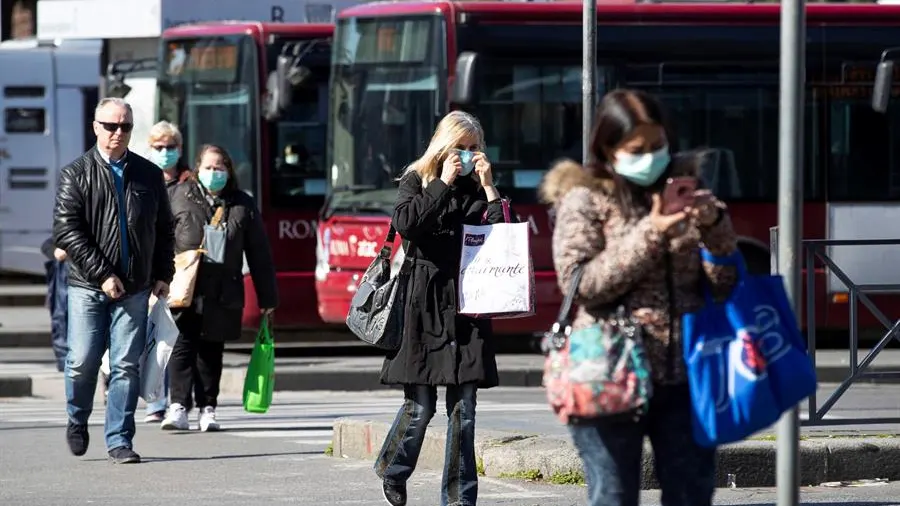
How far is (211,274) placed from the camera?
10.4m

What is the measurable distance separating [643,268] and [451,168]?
2.43 metres

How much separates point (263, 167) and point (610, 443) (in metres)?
12.6

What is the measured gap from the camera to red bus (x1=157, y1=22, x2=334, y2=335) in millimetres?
16703

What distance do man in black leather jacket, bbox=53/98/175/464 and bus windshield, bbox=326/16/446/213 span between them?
6718 millimetres

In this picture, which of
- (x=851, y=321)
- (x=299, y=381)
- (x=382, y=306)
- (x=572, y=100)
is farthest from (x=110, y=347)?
(x=572, y=100)

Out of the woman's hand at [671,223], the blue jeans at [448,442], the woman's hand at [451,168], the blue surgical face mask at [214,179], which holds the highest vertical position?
the blue surgical face mask at [214,179]

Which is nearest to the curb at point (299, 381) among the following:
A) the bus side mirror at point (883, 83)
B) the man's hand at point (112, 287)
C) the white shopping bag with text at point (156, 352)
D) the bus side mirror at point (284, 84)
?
the bus side mirror at point (284, 84)

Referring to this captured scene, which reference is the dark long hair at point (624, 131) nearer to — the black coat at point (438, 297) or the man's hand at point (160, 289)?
the black coat at point (438, 297)

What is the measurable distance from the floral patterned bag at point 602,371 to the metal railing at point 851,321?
3.79 m

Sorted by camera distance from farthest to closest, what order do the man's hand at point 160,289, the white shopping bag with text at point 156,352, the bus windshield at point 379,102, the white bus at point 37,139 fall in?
the white bus at point 37,139, the bus windshield at point 379,102, the white shopping bag with text at point 156,352, the man's hand at point 160,289

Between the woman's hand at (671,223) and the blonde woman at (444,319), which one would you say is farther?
the blonde woman at (444,319)

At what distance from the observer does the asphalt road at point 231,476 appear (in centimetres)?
773

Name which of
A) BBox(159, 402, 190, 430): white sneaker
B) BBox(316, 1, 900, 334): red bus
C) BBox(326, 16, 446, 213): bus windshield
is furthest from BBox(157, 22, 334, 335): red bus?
BBox(159, 402, 190, 430): white sneaker

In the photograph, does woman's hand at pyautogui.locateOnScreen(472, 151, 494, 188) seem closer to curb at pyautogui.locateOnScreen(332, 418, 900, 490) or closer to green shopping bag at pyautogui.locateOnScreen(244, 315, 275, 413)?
curb at pyautogui.locateOnScreen(332, 418, 900, 490)
